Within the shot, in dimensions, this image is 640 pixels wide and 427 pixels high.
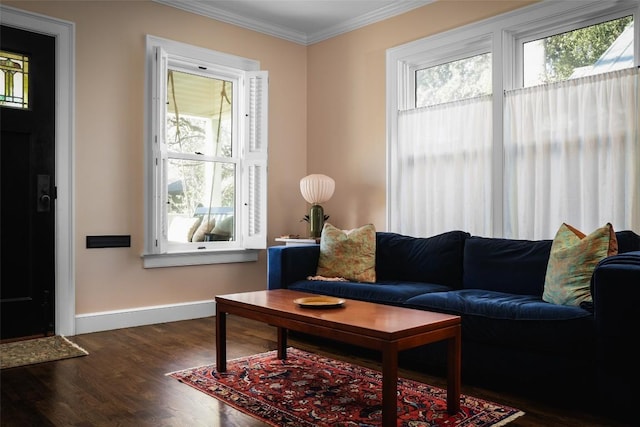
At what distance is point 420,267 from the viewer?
3.84 m

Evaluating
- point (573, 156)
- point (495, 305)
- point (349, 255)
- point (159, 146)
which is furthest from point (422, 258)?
point (159, 146)

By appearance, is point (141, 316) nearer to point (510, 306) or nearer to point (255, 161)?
point (255, 161)

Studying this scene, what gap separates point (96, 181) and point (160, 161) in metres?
0.52

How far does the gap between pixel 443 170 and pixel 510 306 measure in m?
1.74

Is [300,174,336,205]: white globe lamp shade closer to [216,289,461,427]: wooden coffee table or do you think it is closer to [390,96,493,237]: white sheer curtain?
[390,96,493,237]: white sheer curtain

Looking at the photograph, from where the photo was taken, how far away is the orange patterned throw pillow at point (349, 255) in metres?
3.86

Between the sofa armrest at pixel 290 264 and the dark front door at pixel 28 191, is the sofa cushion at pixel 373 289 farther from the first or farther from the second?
the dark front door at pixel 28 191

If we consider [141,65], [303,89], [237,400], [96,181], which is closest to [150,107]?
[141,65]

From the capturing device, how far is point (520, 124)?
3.77m

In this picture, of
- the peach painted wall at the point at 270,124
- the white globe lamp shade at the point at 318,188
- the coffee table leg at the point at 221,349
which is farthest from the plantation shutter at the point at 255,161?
the coffee table leg at the point at 221,349

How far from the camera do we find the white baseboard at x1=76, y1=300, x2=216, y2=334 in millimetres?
3996

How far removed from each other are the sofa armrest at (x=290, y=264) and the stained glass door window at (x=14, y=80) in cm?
212

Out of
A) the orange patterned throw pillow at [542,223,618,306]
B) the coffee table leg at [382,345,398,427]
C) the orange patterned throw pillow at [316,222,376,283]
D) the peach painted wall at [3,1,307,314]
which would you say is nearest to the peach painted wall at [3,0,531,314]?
the peach painted wall at [3,1,307,314]

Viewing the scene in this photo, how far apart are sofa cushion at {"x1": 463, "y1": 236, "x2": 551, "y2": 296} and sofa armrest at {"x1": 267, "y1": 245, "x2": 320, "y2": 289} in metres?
1.15
